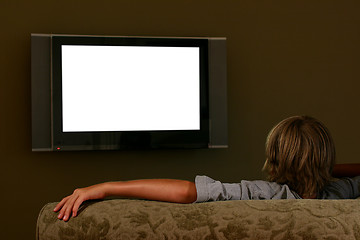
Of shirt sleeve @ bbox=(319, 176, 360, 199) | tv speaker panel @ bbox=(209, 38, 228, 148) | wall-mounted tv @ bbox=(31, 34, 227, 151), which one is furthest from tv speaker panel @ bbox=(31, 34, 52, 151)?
shirt sleeve @ bbox=(319, 176, 360, 199)

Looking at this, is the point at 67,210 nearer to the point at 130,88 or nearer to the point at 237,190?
the point at 237,190

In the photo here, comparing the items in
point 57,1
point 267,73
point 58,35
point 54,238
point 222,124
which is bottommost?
point 54,238

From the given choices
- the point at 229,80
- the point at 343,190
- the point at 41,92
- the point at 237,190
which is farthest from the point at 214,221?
the point at 229,80

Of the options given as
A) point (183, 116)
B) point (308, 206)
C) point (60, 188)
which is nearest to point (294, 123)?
point (308, 206)

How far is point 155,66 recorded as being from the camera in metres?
3.04

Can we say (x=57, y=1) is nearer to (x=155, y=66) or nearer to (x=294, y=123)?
(x=155, y=66)

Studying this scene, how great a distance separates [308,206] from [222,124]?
7.33ft

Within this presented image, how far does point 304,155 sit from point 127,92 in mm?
1914

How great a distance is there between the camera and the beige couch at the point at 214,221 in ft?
2.82

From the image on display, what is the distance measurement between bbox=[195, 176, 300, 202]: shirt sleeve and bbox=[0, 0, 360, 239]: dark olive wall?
2.00 m

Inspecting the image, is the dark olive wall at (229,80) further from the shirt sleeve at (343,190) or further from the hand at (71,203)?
the hand at (71,203)

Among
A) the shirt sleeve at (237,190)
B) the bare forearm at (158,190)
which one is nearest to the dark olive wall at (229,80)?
the shirt sleeve at (237,190)

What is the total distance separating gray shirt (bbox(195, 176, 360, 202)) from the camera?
44.4 inches

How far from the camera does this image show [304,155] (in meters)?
1.31
